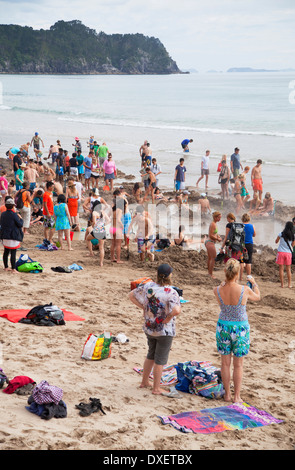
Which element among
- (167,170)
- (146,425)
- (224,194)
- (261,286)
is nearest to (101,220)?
(261,286)

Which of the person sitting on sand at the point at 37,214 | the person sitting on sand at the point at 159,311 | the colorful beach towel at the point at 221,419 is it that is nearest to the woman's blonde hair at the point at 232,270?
the person sitting on sand at the point at 159,311

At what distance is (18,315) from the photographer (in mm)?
7230

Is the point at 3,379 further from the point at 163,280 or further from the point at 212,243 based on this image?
the point at 212,243

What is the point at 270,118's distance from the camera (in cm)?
5269

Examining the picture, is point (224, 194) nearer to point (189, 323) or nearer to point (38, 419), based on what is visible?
point (189, 323)

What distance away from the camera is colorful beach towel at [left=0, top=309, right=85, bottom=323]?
23.3 feet

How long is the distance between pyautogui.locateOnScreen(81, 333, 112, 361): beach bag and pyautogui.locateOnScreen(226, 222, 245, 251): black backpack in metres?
4.19

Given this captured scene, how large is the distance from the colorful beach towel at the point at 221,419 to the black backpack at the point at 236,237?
15.3ft

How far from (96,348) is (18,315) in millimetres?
1637

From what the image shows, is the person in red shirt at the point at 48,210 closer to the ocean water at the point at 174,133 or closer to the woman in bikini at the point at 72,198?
the woman in bikini at the point at 72,198

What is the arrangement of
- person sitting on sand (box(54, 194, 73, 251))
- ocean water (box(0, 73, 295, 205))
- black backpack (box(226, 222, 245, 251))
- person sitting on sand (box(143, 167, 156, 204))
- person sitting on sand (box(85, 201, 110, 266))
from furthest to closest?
ocean water (box(0, 73, 295, 205)), person sitting on sand (box(143, 167, 156, 204)), person sitting on sand (box(54, 194, 73, 251)), person sitting on sand (box(85, 201, 110, 266)), black backpack (box(226, 222, 245, 251))

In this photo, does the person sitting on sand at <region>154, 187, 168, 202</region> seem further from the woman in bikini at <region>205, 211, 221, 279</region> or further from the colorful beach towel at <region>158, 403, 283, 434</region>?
the colorful beach towel at <region>158, 403, 283, 434</region>

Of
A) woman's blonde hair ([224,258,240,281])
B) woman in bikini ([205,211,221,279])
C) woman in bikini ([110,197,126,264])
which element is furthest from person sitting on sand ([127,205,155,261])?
woman's blonde hair ([224,258,240,281])

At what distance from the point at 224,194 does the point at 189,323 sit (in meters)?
10.9
